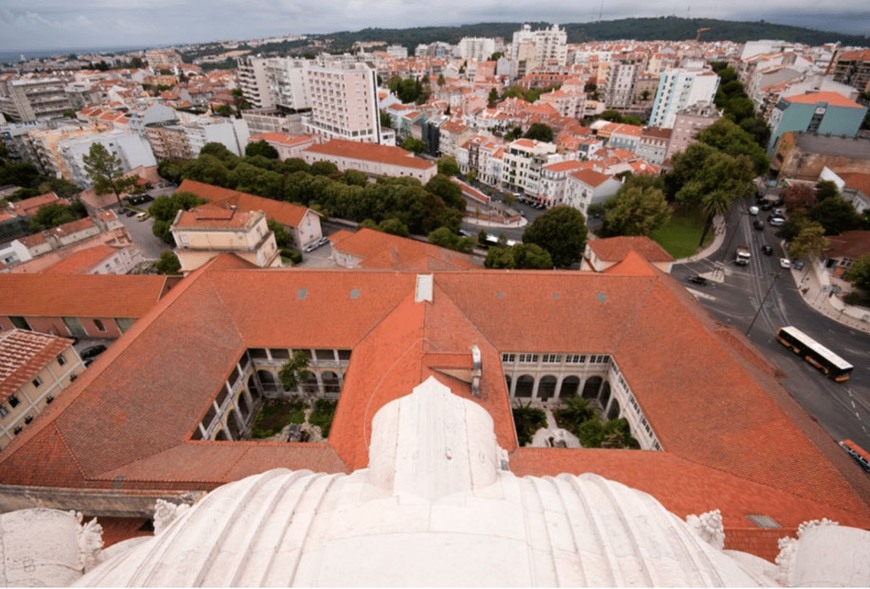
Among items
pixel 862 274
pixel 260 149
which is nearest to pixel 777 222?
pixel 862 274

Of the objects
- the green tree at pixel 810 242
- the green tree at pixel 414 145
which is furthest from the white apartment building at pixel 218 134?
the green tree at pixel 810 242

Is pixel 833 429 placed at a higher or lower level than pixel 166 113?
lower

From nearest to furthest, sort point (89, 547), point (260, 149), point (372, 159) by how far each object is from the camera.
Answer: point (89, 547)
point (372, 159)
point (260, 149)

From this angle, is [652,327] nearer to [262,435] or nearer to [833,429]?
[833,429]

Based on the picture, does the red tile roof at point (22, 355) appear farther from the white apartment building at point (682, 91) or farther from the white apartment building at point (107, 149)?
the white apartment building at point (682, 91)

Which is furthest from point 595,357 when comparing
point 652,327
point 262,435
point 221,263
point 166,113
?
point 166,113

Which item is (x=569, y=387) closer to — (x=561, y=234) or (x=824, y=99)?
(x=561, y=234)

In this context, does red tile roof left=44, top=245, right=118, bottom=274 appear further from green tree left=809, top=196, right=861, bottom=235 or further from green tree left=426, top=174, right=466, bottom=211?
green tree left=809, top=196, right=861, bottom=235
